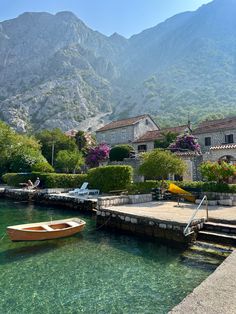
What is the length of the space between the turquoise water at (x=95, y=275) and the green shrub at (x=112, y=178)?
992 centimetres

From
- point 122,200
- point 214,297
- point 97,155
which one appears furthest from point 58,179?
point 214,297

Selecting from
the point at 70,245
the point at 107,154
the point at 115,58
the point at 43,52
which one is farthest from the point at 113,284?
the point at 115,58

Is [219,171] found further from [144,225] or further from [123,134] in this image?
[123,134]

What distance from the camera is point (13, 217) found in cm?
1866

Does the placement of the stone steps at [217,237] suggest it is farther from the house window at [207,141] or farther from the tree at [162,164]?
the house window at [207,141]

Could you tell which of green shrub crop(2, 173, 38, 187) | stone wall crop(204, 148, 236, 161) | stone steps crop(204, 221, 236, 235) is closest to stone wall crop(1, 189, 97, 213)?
green shrub crop(2, 173, 38, 187)

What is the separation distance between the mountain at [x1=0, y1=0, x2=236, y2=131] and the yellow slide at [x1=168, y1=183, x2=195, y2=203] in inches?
2610

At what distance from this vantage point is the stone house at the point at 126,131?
160 feet

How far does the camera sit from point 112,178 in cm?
2323

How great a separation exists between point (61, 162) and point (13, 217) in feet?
65.0

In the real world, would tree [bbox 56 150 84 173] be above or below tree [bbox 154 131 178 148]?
below

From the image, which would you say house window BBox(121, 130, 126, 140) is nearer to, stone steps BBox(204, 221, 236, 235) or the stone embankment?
stone steps BBox(204, 221, 236, 235)

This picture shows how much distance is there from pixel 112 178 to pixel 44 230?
11.6 m

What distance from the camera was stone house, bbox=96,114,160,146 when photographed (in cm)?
4880
